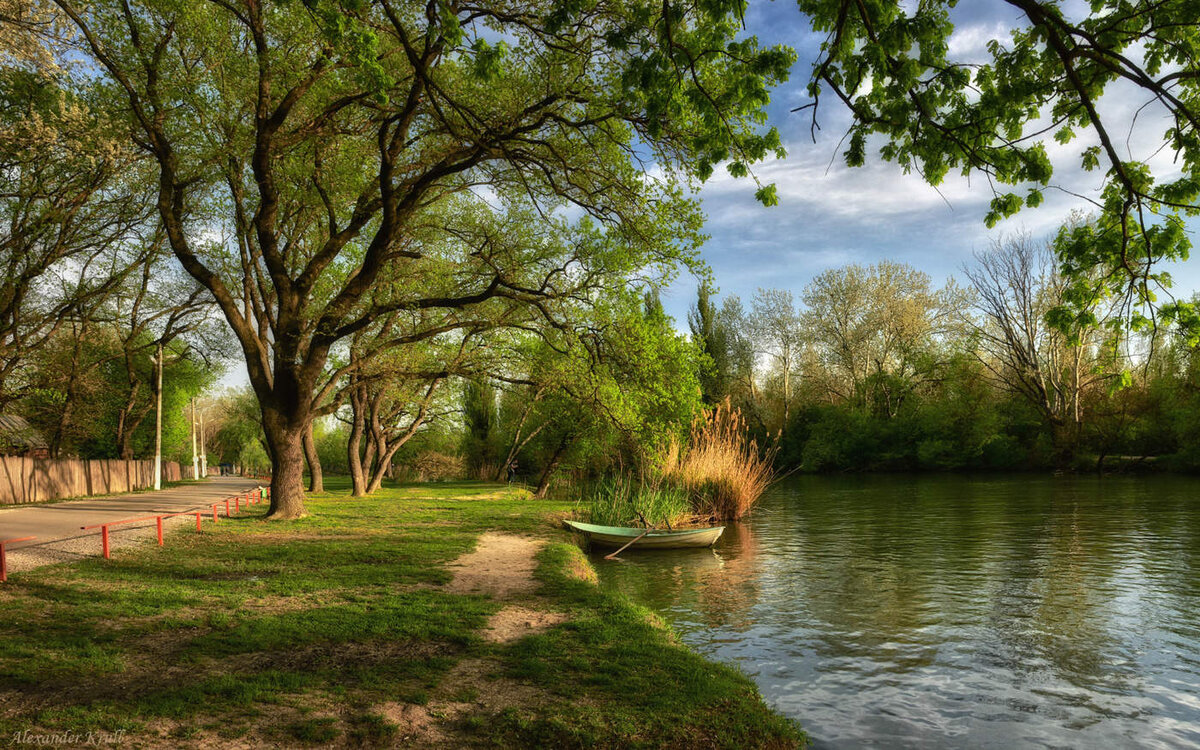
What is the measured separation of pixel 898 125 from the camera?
221 inches

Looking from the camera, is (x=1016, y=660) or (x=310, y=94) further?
(x=310, y=94)

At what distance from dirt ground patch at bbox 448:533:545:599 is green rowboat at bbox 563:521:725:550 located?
168 cm

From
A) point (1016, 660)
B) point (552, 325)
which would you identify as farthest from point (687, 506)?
point (1016, 660)

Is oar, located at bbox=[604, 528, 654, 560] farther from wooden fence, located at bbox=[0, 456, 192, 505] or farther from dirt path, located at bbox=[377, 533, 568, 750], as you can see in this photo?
wooden fence, located at bbox=[0, 456, 192, 505]

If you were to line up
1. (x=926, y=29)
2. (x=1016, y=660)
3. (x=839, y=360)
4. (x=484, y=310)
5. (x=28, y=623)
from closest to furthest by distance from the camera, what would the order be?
(x=926, y=29), (x=28, y=623), (x=1016, y=660), (x=484, y=310), (x=839, y=360)

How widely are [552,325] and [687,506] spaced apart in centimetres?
663

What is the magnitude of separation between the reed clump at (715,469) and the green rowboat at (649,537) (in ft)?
10.7

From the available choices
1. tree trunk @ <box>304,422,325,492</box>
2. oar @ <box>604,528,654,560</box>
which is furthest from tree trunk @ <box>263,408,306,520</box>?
oar @ <box>604,528,654,560</box>

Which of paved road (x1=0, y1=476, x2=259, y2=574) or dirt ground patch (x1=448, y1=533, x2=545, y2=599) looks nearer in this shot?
dirt ground patch (x1=448, y1=533, x2=545, y2=599)

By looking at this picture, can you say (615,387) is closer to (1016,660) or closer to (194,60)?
(1016,660)

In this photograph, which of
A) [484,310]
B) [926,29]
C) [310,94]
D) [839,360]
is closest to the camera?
[926,29]

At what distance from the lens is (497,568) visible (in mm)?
11664

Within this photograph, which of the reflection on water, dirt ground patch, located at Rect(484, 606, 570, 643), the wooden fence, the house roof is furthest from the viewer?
the house roof

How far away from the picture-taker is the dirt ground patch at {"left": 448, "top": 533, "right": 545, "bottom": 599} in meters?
9.90
